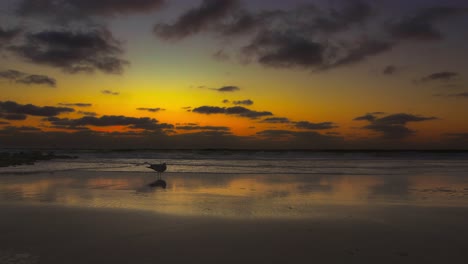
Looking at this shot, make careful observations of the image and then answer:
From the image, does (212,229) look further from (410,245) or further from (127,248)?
(410,245)

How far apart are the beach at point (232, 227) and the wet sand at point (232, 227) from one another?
2 centimetres

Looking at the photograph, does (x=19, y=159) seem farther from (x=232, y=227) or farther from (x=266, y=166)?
(x=232, y=227)

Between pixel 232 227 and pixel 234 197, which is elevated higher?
pixel 234 197

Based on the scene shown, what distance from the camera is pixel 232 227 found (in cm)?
994

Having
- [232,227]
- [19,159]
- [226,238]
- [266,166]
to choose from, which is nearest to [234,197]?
[232,227]

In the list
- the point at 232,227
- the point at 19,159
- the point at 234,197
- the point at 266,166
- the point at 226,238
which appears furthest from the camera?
the point at 19,159

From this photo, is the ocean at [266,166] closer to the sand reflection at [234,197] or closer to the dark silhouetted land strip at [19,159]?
the dark silhouetted land strip at [19,159]

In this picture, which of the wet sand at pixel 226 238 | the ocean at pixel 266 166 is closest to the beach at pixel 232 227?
the wet sand at pixel 226 238

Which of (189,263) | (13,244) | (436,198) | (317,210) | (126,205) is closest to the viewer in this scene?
(189,263)

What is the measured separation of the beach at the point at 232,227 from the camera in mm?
7695

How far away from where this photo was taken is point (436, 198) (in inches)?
602

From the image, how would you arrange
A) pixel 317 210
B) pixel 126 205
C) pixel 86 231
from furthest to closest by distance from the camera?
1. pixel 126 205
2. pixel 317 210
3. pixel 86 231

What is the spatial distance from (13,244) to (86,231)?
5.39ft

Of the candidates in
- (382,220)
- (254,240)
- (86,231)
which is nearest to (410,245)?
(382,220)
